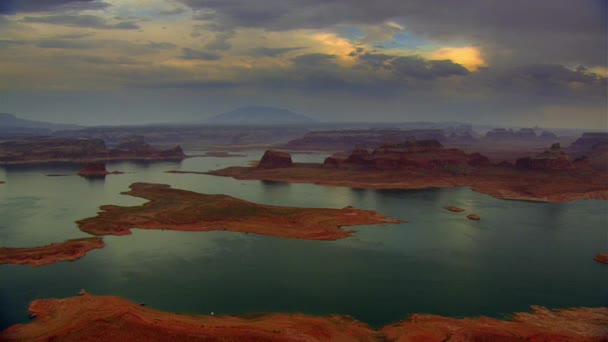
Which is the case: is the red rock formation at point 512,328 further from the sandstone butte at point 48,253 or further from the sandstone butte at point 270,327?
the sandstone butte at point 48,253

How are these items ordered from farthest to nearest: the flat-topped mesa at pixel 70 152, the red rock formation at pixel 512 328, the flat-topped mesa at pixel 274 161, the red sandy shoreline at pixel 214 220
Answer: the flat-topped mesa at pixel 70 152 → the flat-topped mesa at pixel 274 161 → the red sandy shoreline at pixel 214 220 → the red rock formation at pixel 512 328

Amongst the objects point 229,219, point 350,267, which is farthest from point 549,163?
point 350,267

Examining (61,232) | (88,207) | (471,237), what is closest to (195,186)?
(88,207)

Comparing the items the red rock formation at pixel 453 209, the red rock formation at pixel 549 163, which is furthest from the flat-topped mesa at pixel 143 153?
the red rock formation at pixel 453 209

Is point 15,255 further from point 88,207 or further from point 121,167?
point 121,167

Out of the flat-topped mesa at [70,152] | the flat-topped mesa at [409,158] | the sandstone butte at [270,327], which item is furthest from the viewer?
the flat-topped mesa at [70,152]

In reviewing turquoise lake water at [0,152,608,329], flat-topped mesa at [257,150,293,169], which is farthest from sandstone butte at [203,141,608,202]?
turquoise lake water at [0,152,608,329]

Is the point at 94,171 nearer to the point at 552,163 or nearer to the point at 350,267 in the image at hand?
the point at 350,267
